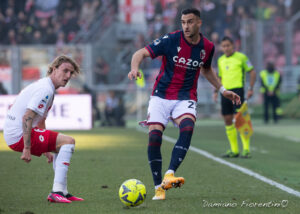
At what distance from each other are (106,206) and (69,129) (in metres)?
13.6

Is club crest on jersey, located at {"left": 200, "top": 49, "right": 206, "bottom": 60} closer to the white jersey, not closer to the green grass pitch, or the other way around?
the green grass pitch

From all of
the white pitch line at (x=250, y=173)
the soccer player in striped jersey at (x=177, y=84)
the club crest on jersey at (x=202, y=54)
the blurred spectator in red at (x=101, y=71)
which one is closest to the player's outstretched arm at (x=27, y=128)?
the soccer player in striped jersey at (x=177, y=84)

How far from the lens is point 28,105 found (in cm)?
592

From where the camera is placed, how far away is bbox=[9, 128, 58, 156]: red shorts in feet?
20.2

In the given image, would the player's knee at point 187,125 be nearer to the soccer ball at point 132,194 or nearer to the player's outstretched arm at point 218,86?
the player's outstretched arm at point 218,86

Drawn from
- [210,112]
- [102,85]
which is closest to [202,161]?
[102,85]

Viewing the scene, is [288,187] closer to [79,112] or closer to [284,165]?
[284,165]

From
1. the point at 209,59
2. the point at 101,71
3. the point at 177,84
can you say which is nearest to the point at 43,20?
the point at 101,71

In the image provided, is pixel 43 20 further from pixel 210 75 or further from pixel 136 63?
pixel 136 63

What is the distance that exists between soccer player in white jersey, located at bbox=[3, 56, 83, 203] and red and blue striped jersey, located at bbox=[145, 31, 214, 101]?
0.89m

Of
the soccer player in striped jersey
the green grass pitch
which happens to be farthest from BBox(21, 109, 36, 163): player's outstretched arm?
the soccer player in striped jersey

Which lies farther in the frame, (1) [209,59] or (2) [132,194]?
(1) [209,59]

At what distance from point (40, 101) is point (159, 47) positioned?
53.9 inches

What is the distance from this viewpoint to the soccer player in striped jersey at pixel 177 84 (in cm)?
644
